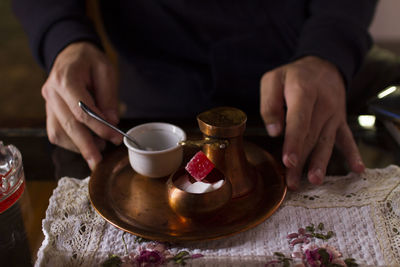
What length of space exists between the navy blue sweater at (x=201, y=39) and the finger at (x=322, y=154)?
0.55 ft

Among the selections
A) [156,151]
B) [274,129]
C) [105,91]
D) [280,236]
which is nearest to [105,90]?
[105,91]

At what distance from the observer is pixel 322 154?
685 millimetres

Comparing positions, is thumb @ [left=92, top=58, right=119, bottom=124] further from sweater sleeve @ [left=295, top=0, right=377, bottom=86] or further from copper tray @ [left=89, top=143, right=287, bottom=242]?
sweater sleeve @ [left=295, top=0, right=377, bottom=86]

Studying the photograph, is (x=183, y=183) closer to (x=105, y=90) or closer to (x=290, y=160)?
(x=290, y=160)

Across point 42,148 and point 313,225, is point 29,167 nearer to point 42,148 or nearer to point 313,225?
point 42,148

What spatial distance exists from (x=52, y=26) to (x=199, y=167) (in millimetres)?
580

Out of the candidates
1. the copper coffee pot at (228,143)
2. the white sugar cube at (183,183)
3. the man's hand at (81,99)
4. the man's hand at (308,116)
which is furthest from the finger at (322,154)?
the man's hand at (81,99)

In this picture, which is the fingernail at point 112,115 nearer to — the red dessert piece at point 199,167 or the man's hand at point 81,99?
the man's hand at point 81,99

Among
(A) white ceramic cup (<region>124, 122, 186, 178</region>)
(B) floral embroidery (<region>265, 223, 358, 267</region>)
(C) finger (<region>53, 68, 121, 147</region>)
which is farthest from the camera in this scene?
(C) finger (<region>53, 68, 121, 147</region>)

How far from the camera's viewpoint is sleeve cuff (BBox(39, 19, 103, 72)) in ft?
2.78

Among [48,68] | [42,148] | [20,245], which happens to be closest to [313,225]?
[20,245]

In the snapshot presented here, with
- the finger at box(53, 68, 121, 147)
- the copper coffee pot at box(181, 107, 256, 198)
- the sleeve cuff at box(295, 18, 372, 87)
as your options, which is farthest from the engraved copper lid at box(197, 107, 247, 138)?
the sleeve cuff at box(295, 18, 372, 87)

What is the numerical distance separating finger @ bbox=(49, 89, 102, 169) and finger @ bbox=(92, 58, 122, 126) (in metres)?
0.06

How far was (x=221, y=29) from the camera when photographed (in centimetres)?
101
